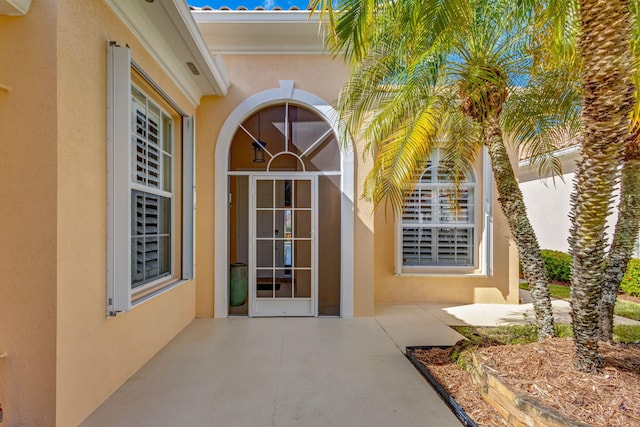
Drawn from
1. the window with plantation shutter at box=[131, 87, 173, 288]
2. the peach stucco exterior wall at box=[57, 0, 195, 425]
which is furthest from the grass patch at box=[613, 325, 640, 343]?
the window with plantation shutter at box=[131, 87, 173, 288]

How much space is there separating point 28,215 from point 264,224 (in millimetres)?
4186

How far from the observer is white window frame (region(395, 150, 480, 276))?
7871mm

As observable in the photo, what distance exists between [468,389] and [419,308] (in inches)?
150

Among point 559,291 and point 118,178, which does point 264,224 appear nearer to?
point 118,178

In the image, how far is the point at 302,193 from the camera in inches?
270

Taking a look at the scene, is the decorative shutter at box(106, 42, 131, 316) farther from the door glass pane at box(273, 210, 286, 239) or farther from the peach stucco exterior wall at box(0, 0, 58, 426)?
the door glass pane at box(273, 210, 286, 239)

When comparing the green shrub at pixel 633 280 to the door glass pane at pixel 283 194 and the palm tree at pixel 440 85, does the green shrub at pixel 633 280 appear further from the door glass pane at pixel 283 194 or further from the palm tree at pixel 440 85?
the door glass pane at pixel 283 194

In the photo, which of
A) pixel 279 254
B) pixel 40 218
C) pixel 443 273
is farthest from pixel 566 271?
pixel 40 218

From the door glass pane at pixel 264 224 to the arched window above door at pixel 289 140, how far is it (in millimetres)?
935

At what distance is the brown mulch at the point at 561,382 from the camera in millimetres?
2746

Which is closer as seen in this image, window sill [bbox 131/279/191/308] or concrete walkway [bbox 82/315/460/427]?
concrete walkway [bbox 82/315/460/427]

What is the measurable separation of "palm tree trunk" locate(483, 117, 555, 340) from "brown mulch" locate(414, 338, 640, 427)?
1.15 ft

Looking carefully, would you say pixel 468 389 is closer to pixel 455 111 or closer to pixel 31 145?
pixel 455 111

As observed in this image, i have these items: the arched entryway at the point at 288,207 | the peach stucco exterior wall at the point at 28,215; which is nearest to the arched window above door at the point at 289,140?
the arched entryway at the point at 288,207
